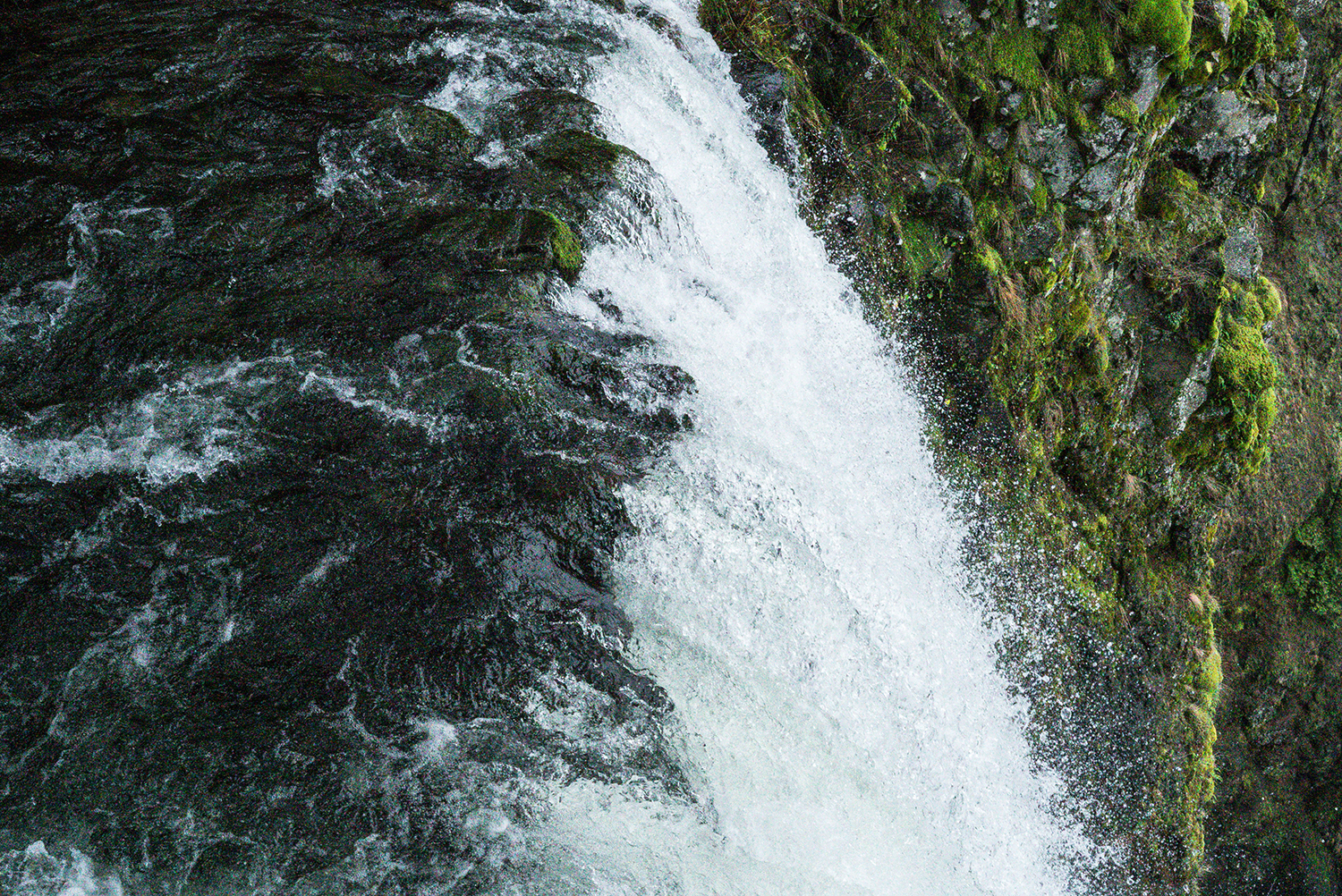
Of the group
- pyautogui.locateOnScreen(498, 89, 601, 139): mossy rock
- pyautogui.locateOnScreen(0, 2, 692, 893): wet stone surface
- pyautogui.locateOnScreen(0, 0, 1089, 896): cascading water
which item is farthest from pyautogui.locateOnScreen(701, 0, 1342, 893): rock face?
pyautogui.locateOnScreen(0, 2, 692, 893): wet stone surface

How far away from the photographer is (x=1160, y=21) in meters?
6.70

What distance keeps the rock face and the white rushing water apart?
601 millimetres

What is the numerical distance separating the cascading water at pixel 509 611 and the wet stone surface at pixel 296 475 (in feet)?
0.05

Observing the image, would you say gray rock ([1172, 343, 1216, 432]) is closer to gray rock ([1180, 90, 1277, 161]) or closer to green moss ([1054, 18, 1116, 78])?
gray rock ([1180, 90, 1277, 161])

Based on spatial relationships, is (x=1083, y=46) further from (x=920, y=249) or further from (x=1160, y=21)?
(x=920, y=249)

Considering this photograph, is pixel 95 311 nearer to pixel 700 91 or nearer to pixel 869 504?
pixel 700 91

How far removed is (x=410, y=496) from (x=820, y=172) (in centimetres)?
368

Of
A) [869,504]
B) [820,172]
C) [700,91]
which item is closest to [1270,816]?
[869,504]

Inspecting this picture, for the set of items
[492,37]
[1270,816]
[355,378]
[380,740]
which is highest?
[492,37]

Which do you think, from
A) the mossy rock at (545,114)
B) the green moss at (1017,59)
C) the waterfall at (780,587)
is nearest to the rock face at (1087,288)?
the green moss at (1017,59)

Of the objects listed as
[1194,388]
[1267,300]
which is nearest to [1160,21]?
[1194,388]

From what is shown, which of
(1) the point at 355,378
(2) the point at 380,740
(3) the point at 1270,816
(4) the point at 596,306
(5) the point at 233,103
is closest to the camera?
(2) the point at 380,740

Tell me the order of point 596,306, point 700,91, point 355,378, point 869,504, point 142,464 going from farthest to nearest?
point 700,91, point 869,504, point 596,306, point 355,378, point 142,464

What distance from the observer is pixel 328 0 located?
5.51 metres
